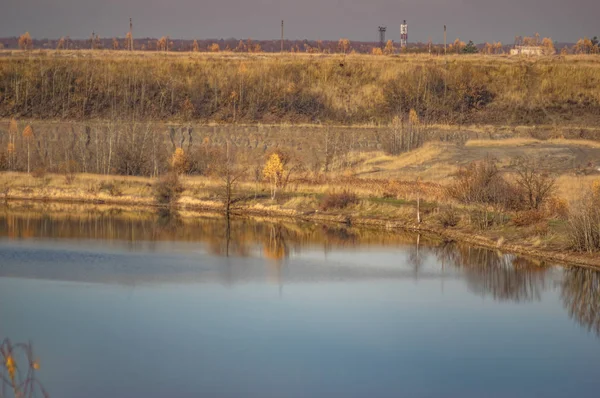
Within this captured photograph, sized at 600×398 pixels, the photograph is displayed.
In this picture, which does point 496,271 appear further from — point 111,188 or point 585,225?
point 111,188

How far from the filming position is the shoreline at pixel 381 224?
2797cm

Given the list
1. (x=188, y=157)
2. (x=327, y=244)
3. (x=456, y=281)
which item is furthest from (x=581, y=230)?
(x=188, y=157)

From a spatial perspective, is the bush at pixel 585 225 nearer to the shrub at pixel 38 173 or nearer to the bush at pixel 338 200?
the bush at pixel 338 200

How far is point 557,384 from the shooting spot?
17141mm

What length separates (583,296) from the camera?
24562 mm

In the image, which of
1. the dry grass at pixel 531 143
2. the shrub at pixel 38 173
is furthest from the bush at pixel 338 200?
the dry grass at pixel 531 143

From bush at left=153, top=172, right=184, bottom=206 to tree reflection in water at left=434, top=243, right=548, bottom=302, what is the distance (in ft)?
49.5

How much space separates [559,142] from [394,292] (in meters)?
31.7

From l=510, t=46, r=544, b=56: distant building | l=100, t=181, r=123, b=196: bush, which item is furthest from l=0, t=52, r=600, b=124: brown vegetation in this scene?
l=510, t=46, r=544, b=56: distant building

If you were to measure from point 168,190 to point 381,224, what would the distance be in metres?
11.4

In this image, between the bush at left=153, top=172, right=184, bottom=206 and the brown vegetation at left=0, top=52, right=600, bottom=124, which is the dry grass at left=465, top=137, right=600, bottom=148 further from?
the bush at left=153, top=172, right=184, bottom=206

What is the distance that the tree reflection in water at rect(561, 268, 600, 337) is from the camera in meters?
22.5

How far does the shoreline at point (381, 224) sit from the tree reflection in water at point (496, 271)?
1.49ft

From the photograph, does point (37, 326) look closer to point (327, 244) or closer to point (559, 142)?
point (327, 244)
